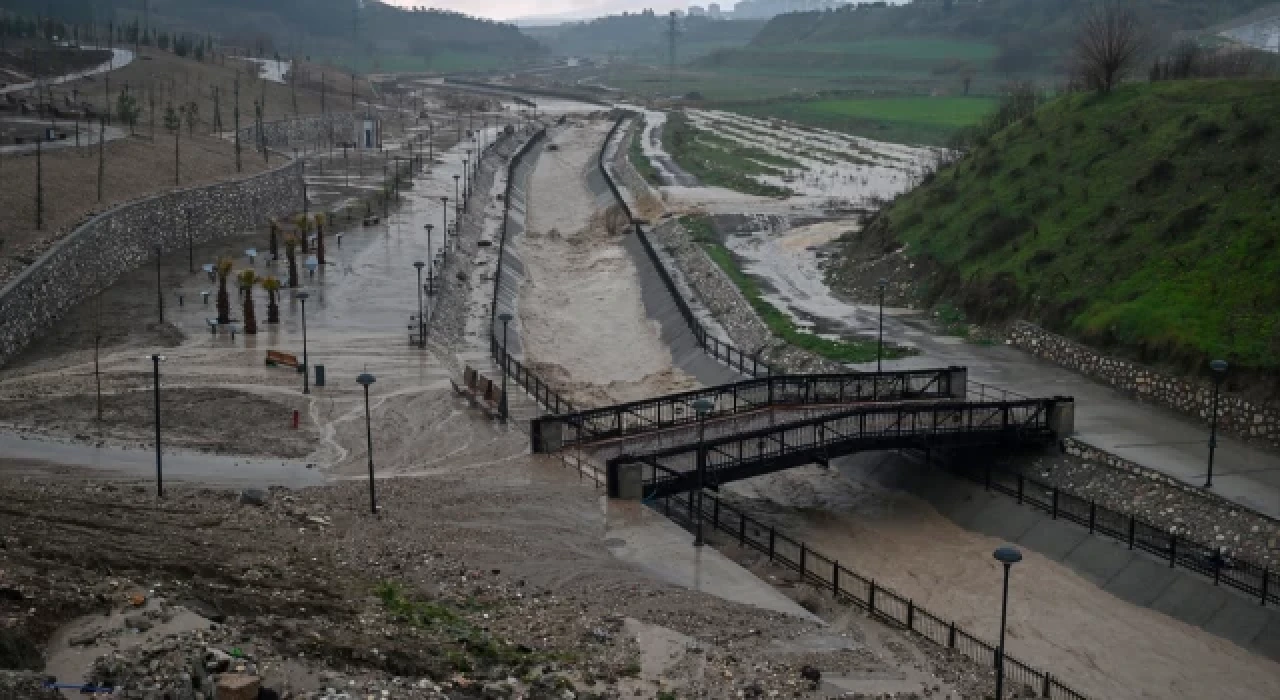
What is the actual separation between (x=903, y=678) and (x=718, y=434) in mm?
12867

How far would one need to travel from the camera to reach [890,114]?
16012 centimetres

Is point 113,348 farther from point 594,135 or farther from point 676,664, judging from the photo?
point 594,135

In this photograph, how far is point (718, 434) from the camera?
3706 centimetres

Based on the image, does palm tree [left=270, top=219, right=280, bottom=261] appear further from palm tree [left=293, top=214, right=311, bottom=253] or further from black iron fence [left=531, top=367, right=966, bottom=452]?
black iron fence [left=531, top=367, right=966, bottom=452]

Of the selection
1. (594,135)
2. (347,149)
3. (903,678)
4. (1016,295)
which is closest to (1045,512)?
(903,678)

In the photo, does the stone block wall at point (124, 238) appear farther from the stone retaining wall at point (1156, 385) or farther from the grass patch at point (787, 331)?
the stone retaining wall at point (1156, 385)

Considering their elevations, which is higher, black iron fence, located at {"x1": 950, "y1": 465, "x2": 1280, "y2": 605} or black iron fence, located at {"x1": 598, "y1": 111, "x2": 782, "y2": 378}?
black iron fence, located at {"x1": 598, "y1": 111, "x2": 782, "y2": 378}

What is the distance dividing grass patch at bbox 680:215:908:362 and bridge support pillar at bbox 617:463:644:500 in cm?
1461

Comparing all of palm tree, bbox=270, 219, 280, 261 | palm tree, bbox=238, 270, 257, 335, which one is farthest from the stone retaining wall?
palm tree, bbox=270, 219, 280, 261

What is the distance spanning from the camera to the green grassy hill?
41.8m

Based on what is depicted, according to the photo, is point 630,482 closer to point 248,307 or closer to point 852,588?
point 852,588

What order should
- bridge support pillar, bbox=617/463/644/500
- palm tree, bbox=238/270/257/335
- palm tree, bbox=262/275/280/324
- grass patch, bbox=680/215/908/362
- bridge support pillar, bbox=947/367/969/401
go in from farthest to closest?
palm tree, bbox=262/275/280/324 < palm tree, bbox=238/270/257/335 < grass patch, bbox=680/215/908/362 < bridge support pillar, bbox=947/367/969/401 < bridge support pillar, bbox=617/463/644/500

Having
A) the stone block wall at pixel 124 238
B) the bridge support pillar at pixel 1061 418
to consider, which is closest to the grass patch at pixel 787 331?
the bridge support pillar at pixel 1061 418

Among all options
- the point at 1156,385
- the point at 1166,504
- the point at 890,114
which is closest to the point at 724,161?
the point at 890,114
